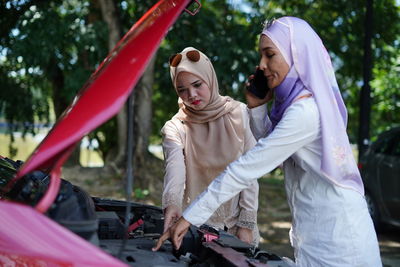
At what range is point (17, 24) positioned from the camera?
7.86 m

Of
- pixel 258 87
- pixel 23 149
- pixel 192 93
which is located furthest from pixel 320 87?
pixel 23 149

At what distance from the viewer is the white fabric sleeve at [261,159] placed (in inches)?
81.1

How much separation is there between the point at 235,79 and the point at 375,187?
267 centimetres

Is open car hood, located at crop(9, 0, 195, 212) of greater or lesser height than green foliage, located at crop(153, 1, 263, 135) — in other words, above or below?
below

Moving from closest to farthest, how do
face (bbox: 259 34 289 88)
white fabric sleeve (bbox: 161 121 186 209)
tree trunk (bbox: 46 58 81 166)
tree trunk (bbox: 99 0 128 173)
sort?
face (bbox: 259 34 289 88)
white fabric sleeve (bbox: 161 121 186 209)
tree trunk (bbox: 99 0 128 173)
tree trunk (bbox: 46 58 81 166)

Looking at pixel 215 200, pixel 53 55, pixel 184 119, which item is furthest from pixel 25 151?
pixel 215 200

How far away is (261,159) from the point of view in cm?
207

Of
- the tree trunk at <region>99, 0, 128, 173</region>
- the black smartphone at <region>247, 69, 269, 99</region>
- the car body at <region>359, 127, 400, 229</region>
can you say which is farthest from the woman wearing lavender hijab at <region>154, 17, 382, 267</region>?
the tree trunk at <region>99, 0, 128, 173</region>

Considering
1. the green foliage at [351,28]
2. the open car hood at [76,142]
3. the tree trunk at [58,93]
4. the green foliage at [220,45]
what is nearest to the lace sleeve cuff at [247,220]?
the open car hood at [76,142]

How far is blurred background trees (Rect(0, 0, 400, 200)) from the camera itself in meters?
7.88

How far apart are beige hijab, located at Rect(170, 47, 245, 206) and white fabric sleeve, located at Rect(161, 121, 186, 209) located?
97mm

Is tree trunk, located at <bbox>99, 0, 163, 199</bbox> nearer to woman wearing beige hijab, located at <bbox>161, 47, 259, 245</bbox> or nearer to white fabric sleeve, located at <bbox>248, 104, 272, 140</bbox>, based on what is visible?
woman wearing beige hijab, located at <bbox>161, 47, 259, 245</bbox>

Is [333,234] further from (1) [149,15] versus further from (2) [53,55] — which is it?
(2) [53,55]

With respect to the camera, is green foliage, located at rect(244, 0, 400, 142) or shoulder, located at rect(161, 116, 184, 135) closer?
shoulder, located at rect(161, 116, 184, 135)
